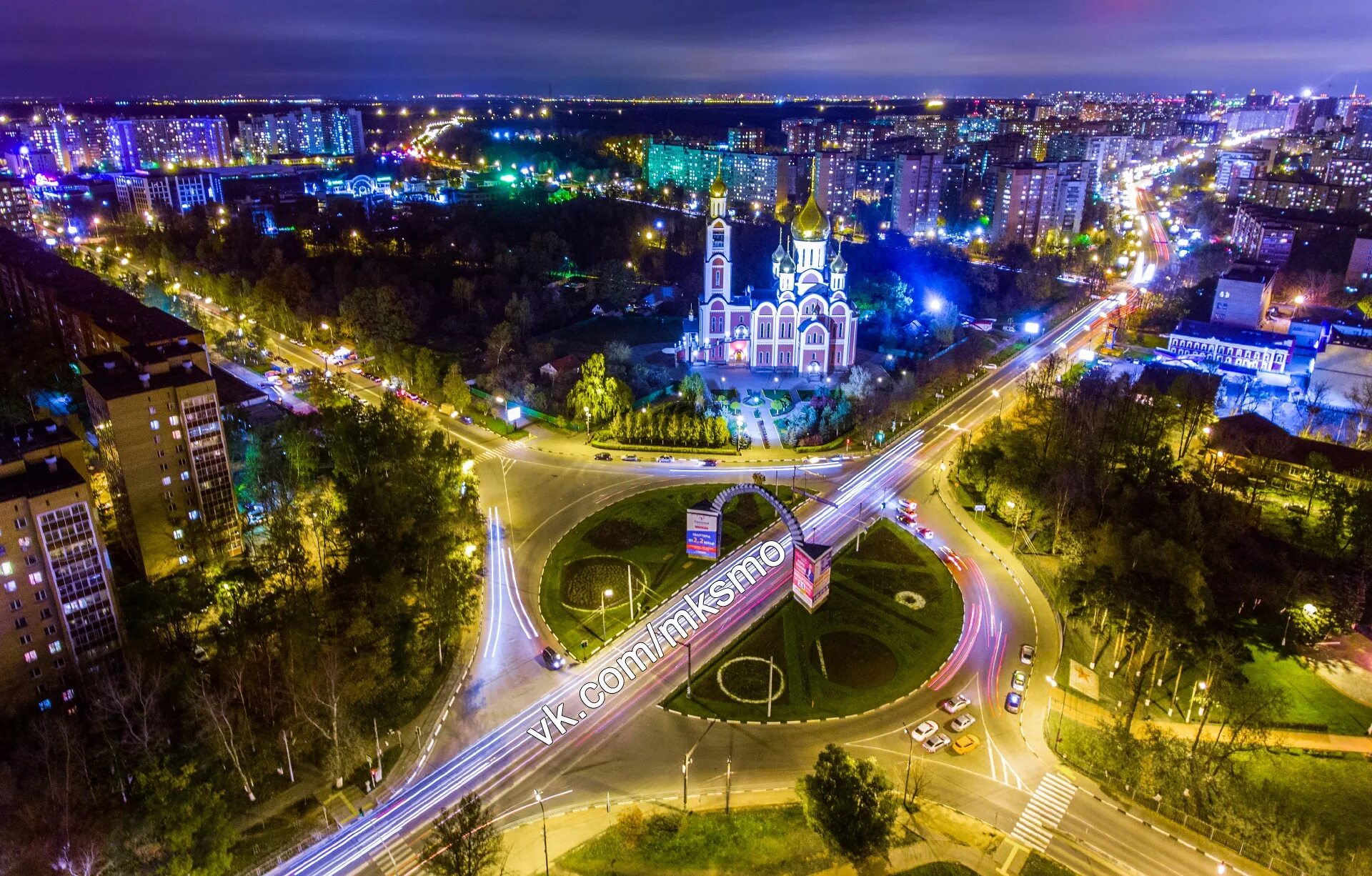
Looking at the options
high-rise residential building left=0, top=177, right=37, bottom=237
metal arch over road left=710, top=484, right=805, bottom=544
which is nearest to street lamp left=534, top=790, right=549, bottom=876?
metal arch over road left=710, top=484, right=805, bottom=544

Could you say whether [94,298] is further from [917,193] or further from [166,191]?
[917,193]

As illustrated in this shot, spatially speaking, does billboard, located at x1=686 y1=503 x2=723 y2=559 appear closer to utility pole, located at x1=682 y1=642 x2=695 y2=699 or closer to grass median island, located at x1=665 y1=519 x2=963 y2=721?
grass median island, located at x1=665 y1=519 x2=963 y2=721

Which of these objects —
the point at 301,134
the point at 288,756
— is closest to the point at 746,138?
the point at 301,134

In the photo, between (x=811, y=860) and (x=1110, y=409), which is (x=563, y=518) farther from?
(x=1110, y=409)

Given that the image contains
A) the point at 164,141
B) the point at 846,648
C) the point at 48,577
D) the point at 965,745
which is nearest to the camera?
the point at 48,577

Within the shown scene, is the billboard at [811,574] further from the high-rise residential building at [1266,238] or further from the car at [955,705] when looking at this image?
the high-rise residential building at [1266,238]

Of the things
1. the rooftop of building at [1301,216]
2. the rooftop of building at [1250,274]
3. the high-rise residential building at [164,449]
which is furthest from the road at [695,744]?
the rooftop of building at [1301,216]
